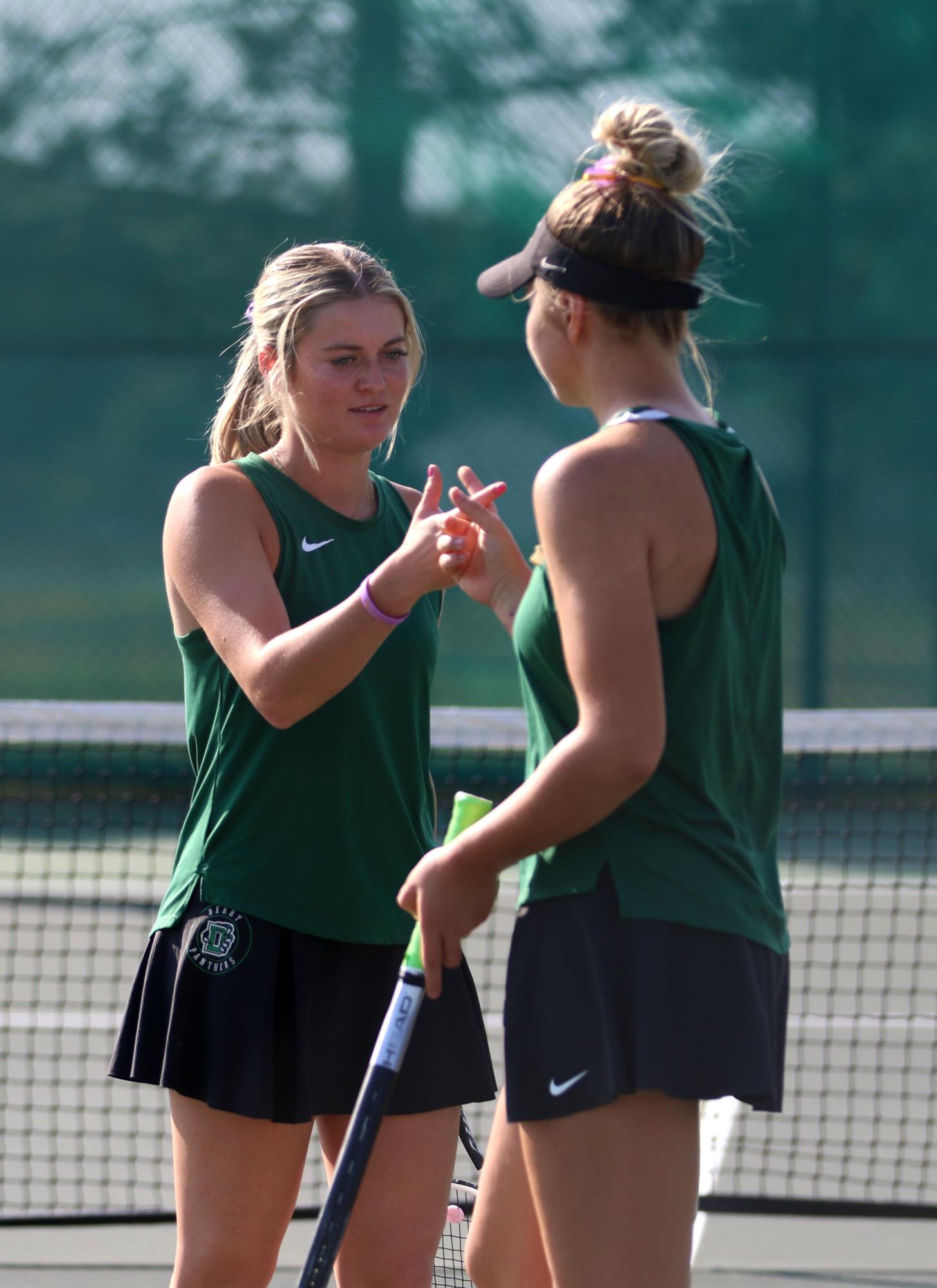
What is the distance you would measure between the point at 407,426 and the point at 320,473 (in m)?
6.73

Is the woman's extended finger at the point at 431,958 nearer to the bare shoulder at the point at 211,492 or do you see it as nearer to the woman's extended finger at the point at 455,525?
the woman's extended finger at the point at 455,525

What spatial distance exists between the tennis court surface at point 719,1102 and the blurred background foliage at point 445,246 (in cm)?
113

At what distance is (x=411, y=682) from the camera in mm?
2334

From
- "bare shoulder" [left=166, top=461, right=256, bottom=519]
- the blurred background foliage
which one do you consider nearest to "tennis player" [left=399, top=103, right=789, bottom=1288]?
"bare shoulder" [left=166, top=461, right=256, bottom=519]

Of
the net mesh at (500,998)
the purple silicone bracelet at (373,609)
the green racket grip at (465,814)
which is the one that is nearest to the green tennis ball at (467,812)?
the green racket grip at (465,814)

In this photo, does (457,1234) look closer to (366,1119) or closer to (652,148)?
(366,1119)

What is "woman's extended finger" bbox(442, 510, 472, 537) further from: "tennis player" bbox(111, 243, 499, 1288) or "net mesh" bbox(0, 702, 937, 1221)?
"net mesh" bbox(0, 702, 937, 1221)

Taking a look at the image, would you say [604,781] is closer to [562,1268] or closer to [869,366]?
[562,1268]

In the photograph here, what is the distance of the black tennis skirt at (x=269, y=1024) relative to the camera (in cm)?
217

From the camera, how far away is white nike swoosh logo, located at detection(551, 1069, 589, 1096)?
5.64ft

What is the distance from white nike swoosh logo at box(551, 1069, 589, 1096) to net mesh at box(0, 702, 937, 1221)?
201 cm

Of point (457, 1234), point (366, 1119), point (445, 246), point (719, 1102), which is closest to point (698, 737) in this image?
point (366, 1119)

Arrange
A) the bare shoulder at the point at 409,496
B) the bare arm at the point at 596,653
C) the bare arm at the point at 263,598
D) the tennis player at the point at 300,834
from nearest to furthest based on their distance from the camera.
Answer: the bare arm at the point at 596,653 < the bare arm at the point at 263,598 < the tennis player at the point at 300,834 < the bare shoulder at the point at 409,496

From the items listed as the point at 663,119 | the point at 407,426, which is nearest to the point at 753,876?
the point at 663,119
